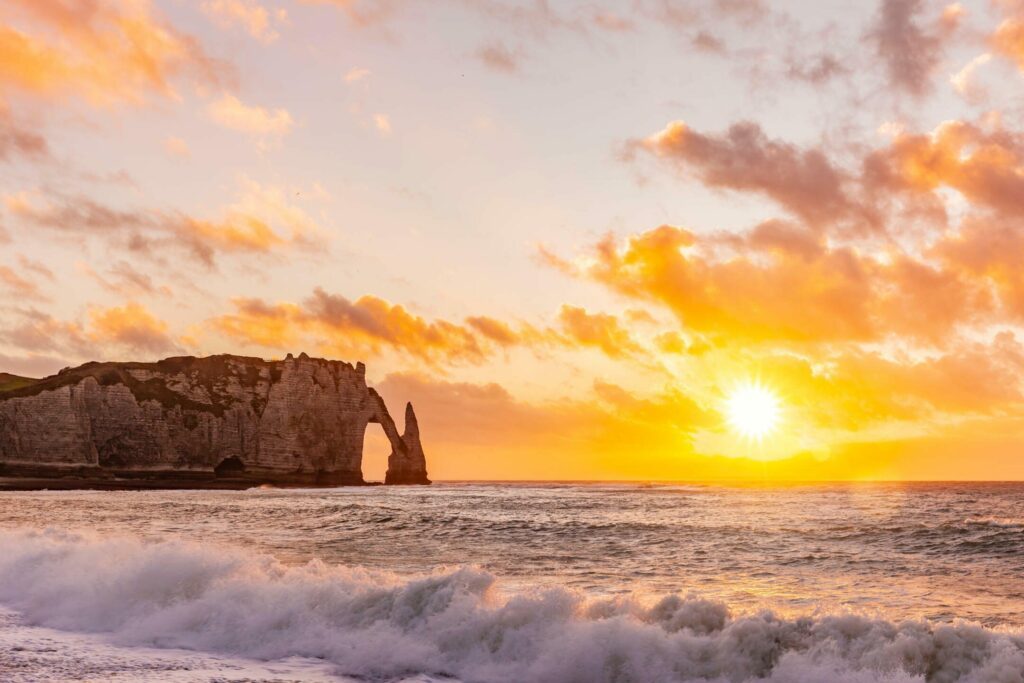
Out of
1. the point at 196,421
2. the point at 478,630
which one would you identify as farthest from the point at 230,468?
the point at 478,630

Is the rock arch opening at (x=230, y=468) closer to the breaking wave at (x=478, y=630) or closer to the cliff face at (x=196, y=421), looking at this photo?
the cliff face at (x=196, y=421)

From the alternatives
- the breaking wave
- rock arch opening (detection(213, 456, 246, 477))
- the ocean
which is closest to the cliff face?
rock arch opening (detection(213, 456, 246, 477))

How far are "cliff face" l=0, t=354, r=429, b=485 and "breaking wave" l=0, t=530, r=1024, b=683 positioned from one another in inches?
3996

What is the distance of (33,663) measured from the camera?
11852mm

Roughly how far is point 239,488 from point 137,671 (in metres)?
106

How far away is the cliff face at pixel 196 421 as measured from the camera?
106 metres

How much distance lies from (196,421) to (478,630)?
370ft

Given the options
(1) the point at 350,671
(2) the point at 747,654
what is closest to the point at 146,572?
(1) the point at 350,671

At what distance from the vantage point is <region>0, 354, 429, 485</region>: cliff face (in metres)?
106

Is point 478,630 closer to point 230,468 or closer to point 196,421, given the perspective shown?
point 196,421

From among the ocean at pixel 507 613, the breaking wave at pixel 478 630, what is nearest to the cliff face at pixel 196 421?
the ocean at pixel 507 613

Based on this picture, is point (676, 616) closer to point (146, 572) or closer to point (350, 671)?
point (350, 671)

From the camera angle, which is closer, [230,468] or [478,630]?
[478,630]

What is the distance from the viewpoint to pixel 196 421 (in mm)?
116250
